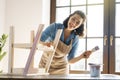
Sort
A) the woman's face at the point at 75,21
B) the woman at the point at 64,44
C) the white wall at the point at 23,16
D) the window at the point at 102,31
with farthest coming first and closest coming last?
1. the white wall at the point at 23,16
2. the window at the point at 102,31
3. the woman at the point at 64,44
4. the woman's face at the point at 75,21

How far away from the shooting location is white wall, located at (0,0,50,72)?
10.1ft

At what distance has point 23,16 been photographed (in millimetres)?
3150

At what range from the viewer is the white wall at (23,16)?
307 centimetres

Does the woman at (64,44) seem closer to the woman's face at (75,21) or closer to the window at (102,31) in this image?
the woman's face at (75,21)

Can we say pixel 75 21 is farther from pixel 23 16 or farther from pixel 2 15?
pixel 2 15

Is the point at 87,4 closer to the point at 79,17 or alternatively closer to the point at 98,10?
the point at 98,10

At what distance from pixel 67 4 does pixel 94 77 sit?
204 centimetres

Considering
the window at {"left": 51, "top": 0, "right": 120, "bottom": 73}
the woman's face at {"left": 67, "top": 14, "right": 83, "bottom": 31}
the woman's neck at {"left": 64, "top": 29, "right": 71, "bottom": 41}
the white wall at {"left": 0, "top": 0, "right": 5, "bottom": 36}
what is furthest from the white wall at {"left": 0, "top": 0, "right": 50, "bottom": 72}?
the woman's face at {"left": 67, "top": 14, "right": 83, "bottom": 31}

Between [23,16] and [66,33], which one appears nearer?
[66,33]

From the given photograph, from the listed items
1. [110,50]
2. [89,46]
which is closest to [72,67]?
[89,46]

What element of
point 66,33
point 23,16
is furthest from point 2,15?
point 66,33

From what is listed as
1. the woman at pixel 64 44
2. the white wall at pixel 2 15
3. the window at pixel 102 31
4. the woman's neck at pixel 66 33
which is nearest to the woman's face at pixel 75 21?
the woman at pixel 64 44

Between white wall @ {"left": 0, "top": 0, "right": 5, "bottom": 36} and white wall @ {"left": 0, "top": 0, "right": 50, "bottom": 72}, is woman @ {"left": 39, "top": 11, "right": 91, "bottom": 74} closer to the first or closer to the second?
white wall @ {"left": 0, "top": 0, "right": 50, "bottom": 72}

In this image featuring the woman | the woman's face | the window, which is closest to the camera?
the woman's face
